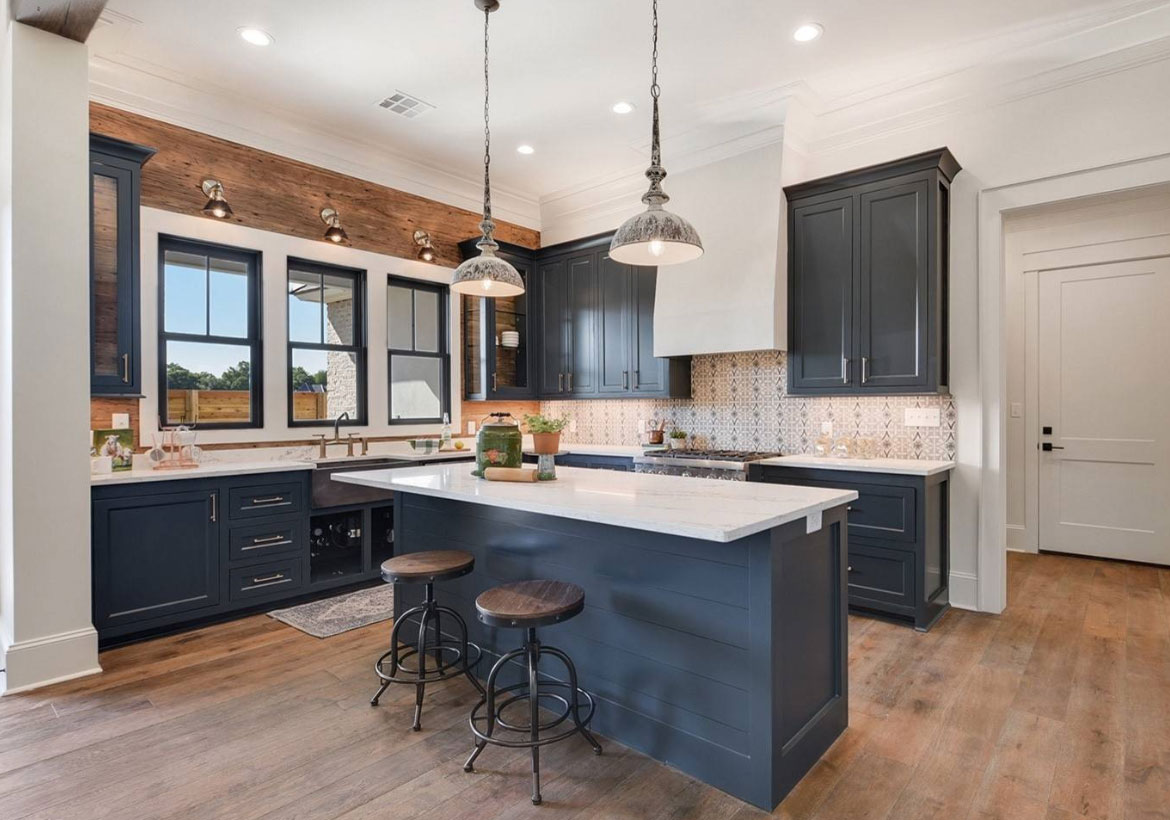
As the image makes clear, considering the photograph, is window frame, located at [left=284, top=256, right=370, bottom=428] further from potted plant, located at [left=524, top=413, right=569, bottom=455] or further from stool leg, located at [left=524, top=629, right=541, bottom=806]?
stool leg, located at [left=524, top=629, right=541, bottom=806]

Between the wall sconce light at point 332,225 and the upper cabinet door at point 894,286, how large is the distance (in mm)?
3738

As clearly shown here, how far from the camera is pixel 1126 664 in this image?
118 inches

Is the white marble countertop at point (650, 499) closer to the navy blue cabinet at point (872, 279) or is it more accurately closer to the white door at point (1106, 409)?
the navy blue cabinet at point (872, 279)

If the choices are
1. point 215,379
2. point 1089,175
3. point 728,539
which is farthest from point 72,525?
point 1089,175

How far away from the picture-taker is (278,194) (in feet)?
14.8

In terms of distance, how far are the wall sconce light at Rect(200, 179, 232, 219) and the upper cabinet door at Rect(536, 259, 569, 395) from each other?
273cm

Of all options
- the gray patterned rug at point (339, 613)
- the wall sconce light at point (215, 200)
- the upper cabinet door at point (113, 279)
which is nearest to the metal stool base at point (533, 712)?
the gray patterned rug at point (339, 613)

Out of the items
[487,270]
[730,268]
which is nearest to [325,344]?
[487,270]

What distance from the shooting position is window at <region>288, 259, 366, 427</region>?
15.4 ft

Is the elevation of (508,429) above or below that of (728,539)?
above

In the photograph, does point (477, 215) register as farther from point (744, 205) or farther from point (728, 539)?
point (728, 539)

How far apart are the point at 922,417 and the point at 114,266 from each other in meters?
4.98

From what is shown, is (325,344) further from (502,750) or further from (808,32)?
(808,32)

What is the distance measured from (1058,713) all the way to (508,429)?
264 cm
